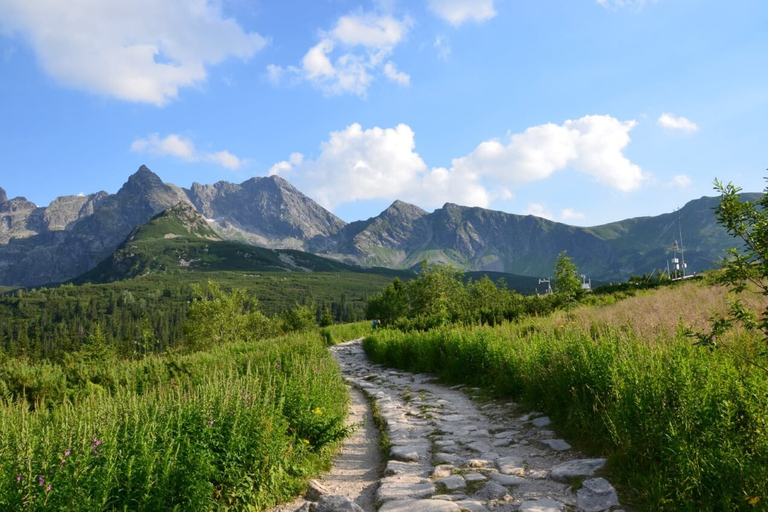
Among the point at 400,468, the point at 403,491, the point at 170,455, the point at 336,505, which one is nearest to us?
the point at 170,455

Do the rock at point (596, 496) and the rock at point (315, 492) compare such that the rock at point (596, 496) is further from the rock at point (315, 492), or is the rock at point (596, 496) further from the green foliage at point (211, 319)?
the green foliage at point (211, 319)

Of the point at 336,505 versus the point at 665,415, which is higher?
the point at 665,415

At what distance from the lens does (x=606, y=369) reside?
6109 mm

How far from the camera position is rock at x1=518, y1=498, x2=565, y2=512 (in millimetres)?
3994

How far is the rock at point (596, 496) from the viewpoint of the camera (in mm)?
4043

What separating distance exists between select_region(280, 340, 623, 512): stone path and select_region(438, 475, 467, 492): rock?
11mm

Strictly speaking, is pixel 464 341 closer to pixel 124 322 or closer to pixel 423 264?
pixel 423 264

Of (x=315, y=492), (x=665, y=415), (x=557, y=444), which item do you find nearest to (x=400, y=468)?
(x=315, y=492)

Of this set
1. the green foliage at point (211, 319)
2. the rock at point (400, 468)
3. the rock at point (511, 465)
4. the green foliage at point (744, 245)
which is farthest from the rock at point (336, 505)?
the green foliage at point (211, 319)

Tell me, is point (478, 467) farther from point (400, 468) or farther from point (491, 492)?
point (400, 468)

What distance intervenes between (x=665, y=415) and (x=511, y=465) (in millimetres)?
1901

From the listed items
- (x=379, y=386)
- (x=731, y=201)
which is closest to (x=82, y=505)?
(x=731, y=201)

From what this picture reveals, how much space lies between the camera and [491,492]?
181 inches

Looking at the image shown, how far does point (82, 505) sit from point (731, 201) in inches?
261
